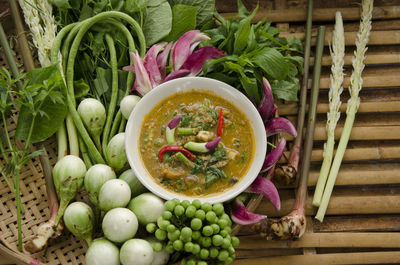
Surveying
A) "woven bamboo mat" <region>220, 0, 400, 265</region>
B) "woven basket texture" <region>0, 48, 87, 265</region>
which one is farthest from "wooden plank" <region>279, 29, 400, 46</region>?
"woven basket texture" <region>0, 48, 87, 265</region>

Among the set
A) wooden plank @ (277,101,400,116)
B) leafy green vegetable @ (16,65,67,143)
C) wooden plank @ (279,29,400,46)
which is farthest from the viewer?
wooden plank @ (279,29,400,46)

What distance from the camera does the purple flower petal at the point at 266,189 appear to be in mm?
2455

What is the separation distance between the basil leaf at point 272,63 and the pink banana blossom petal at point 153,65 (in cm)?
61

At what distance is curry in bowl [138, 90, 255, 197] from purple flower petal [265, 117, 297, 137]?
0.13m

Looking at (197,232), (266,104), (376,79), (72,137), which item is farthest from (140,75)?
(376,79)

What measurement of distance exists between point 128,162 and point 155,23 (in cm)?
97

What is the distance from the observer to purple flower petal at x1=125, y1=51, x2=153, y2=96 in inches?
101

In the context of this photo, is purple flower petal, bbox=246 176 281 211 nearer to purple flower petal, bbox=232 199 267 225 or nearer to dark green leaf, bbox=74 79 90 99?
purple flower petal, bbox=232 199 267 225

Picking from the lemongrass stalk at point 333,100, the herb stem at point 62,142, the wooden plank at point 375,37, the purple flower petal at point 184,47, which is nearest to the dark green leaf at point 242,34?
the purple flower petal at point 184,47

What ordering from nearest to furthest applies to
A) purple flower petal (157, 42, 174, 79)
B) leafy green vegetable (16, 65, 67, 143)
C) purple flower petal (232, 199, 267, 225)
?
purple flower petal (232, 199, 267, 225), leafy green vegetable (16, 65, 67, 143), purple flower petal (157, 42, 174, 79)

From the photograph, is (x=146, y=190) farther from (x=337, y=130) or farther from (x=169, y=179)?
(x=337, y=130)

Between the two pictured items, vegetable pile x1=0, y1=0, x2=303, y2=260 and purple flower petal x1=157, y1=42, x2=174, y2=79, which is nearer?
vegetable pile x1=0, y1=0, x2=303, y2=260

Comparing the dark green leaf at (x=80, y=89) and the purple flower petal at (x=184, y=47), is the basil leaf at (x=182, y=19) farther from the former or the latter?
the dark green leaf at (x=80, y=89)

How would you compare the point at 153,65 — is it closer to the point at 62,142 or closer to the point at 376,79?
the point at 62,142
